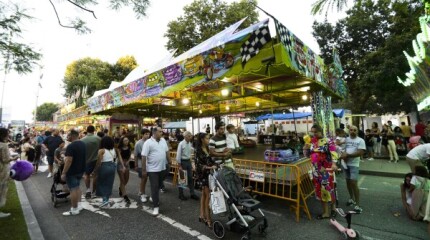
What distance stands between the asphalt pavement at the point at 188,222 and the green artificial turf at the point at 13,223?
312mm

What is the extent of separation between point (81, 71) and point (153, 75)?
33.0 meters

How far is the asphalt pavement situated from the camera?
4023 millimetres

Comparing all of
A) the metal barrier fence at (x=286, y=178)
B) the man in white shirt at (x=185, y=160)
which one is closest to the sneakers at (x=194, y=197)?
the man in white shirt at (x=185, y=160)

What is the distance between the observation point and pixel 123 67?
96.8 feet

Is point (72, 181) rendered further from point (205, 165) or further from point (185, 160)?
point (205, 165)

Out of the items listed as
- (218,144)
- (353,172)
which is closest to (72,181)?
(218,144)

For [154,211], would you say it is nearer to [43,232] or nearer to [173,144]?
[43,232]

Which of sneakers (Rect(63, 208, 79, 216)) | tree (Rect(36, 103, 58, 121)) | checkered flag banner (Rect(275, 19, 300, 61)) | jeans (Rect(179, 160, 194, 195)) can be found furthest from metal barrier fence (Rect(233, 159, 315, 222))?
tree (Rect(36, 103, 58, 121))

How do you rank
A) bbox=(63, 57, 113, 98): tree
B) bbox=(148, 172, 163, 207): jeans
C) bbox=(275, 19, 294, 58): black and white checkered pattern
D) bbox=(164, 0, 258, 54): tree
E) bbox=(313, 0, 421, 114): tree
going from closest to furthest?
bbox=(275, 19, 294, 58): black and white checkered pattern
bbox=(148, 172, 163, 207): jeans
bbox=(313, 0, 421, 114): tree
bbox=(164, 0, 258, 54): tree
bbox=(63, 57, 113, 98): tree

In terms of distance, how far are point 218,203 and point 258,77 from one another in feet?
13.9

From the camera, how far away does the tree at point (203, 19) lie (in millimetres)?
18844

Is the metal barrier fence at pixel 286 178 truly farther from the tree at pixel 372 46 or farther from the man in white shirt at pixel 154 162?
the tree at pixel 372 46

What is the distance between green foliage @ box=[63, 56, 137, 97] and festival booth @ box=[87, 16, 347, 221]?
70.0ft

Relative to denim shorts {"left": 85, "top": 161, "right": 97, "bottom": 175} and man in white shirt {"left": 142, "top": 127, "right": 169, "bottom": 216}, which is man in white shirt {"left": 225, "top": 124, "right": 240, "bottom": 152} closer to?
man in white shirt {"left": 142, "top": 127, "right": 169, "bottom": 216}
